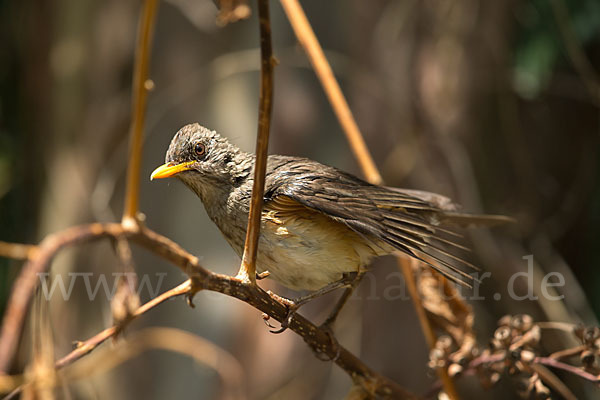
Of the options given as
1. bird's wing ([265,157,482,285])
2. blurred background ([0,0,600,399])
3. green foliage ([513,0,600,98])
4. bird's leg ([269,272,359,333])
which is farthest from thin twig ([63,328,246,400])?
green foliage ([513,0,600,98])

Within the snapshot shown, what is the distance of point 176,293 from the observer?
150 centimetres

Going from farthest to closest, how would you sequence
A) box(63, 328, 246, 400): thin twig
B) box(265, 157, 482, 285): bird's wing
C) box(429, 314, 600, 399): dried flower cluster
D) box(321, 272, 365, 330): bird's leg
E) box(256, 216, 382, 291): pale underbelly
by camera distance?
box(63, 328, 246, 400): thin twig, box(321, 272, 365, 330): bird's leg, box(256, 216, 382, 291): pale underbelly, box(265, 157, 482, 285): bird's wing, box(429, 314, 600, 399): dried flower cluster

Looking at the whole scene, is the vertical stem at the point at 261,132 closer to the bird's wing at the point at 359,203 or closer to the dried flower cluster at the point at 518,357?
the bird's wing at the point at 359,203

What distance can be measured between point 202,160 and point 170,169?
17 cm

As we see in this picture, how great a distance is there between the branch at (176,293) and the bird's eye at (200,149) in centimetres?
50

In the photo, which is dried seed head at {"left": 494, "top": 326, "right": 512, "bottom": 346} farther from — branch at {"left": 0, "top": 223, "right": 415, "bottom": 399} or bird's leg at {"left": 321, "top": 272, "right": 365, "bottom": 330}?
bird's leg at {"left": 321, "top": 272, "right": 365, "bottom": 330}

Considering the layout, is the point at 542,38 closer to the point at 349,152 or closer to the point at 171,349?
the point at 349,152

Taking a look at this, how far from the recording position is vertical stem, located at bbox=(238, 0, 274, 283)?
145cm

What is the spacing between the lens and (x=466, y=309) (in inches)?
93.1

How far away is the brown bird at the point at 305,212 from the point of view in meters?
A: 2.22

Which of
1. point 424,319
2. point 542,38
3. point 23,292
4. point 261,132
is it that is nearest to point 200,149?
point 261,132

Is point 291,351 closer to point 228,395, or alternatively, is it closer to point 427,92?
point 228,395

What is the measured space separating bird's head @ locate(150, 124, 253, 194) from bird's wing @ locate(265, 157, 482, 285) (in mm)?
151

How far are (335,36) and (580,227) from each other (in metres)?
2.07
